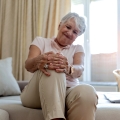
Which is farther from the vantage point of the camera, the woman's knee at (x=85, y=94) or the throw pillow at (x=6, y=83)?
the throw pillow at (x=6, y=83)

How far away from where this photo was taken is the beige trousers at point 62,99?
1.14m

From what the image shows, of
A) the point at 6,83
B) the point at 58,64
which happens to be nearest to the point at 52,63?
the point at 58,64

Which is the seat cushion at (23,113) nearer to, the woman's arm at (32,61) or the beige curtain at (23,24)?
the woman's arm at (32,61)

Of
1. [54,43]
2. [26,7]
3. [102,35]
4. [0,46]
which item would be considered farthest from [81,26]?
[0,46]

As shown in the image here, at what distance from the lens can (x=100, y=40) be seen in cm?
285

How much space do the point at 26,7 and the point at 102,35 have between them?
3.59 feet

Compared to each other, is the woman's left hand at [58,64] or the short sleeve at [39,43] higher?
the short sleeve at [39,43]

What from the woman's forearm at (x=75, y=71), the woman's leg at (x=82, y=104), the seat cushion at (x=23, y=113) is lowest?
the seat cushion at (x=23, y=113)

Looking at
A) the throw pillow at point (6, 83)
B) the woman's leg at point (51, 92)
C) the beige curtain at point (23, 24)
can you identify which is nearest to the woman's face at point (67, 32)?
the woman's leg at point (51, 92)

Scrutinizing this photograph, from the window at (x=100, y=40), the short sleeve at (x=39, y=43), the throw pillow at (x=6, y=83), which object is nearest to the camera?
the short sleeve at (x=39, y=43)

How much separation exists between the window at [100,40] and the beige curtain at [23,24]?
14.4 inches

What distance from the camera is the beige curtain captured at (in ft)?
9.25

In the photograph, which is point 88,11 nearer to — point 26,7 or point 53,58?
point 26,7

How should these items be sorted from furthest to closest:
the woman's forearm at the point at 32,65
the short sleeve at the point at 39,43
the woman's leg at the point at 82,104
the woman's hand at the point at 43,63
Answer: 1. the short sleeve at the point at 39,43
2. the woman's forearm at the point at 32,65
3. the woman's hand at the point at 43,63
4. the woman's leg at the point at 82,104
